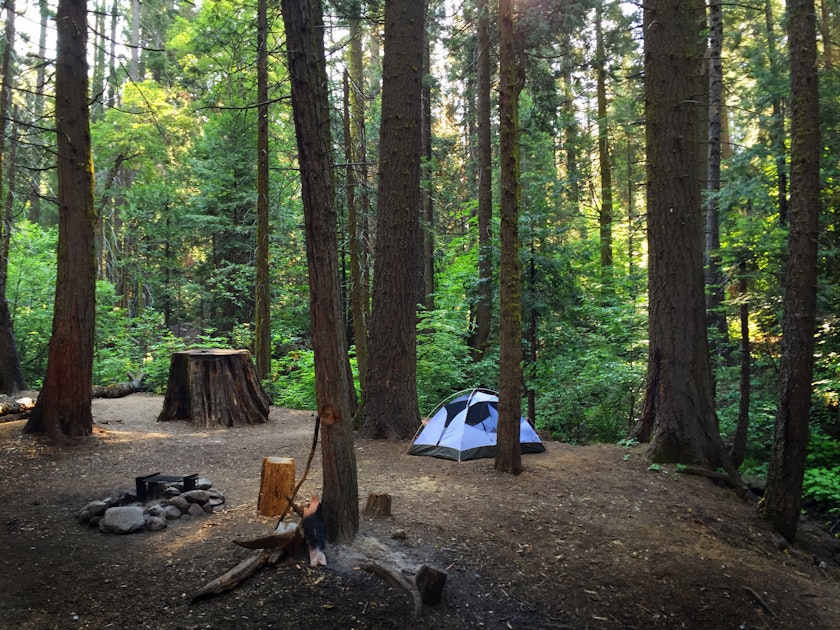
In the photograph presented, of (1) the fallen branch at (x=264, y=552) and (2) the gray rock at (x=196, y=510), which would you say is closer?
(1) the fallen branch at (x=264, y=552)

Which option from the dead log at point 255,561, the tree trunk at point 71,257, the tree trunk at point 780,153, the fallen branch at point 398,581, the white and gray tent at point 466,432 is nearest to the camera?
the dead log at point 255,561

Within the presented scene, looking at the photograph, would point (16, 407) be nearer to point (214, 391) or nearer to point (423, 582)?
point (214, 391)

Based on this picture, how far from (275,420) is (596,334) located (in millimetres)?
7384

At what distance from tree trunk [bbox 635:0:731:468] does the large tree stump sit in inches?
293

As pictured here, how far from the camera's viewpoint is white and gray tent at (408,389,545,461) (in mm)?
8242

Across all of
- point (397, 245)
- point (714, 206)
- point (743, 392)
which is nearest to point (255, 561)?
point (397, 245)

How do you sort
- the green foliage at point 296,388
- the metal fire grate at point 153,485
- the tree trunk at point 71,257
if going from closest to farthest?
1. the metal fire grate at point 153,485
2. the tree trunk at point 71,257
3. the green foliage at point 296,388

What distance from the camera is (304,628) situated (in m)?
3.65

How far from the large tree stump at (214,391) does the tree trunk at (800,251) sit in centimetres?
880

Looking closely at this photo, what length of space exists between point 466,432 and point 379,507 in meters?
3.13

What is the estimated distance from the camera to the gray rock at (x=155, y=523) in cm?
511

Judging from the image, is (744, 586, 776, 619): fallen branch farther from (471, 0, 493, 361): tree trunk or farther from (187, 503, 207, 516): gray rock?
(471, 0, 493, 361): tree trunk

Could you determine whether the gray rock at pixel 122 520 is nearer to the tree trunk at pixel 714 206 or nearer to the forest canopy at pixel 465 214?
the forest canopy at pixel 465 214

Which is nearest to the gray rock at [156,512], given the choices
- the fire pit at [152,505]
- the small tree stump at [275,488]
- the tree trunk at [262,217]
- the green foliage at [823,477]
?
the fire pit at [152,505]
